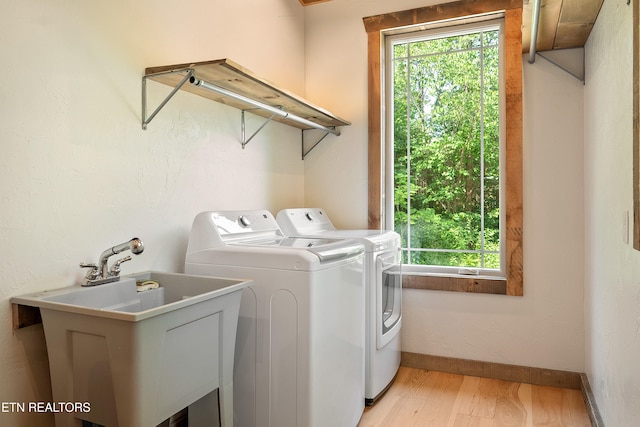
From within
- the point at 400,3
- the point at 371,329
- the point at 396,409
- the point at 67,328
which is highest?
the point at 400,3

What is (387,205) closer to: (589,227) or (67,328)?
(589,227)

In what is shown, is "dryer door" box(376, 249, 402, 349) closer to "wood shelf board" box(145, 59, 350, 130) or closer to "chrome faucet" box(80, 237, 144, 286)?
"wood shelf board" box(145, 59, 350, 130)

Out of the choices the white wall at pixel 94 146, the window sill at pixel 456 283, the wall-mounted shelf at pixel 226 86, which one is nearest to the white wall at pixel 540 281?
the window sill at pixel 456 283

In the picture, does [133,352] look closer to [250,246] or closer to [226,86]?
[250,246]

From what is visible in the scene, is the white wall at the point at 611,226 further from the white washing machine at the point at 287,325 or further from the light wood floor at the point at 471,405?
the white washing machine at the point at 287,325

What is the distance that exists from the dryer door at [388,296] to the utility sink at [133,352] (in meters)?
0.92

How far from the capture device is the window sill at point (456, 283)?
2.48 m

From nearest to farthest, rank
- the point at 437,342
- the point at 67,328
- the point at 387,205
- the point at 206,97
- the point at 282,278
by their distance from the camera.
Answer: the point at 67,328
the point at 282,278
the point at 206,97
the point at 437,342
the point at 387,205

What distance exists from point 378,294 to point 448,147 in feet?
3.81

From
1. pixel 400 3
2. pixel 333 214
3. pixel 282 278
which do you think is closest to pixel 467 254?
pixel 333 214

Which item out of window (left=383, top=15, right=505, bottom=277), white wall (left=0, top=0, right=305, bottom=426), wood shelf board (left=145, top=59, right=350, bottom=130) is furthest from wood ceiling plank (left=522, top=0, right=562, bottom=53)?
white wall (left=0, top=0, right=305, bottom=426)

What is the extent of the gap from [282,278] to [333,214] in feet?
4.54

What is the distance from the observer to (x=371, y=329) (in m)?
2.11

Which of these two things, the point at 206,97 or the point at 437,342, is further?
the point at 437,342
